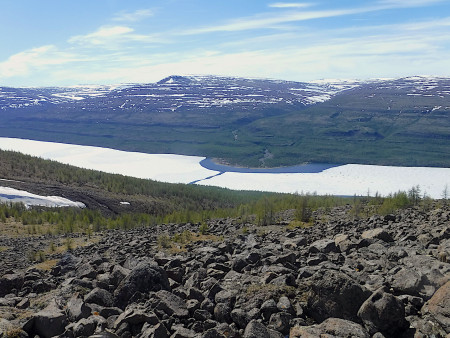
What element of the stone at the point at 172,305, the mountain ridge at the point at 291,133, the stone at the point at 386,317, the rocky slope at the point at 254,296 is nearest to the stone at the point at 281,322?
the rocky slope at the point at 254,296

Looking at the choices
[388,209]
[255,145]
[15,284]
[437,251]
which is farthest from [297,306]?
[255,145]

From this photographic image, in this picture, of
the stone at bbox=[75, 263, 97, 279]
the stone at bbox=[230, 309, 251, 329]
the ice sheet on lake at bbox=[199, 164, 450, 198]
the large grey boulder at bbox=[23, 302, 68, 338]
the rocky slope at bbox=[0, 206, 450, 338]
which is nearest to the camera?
the rocky slope at bbox=[0, 206, 450, 338]

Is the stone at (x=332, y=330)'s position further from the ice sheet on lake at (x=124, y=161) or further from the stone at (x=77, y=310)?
the ice sheet on lake at (x=124, y=161)

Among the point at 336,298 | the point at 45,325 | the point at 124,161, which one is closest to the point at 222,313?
the point at 336,298

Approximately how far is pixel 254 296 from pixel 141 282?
231 centimetres

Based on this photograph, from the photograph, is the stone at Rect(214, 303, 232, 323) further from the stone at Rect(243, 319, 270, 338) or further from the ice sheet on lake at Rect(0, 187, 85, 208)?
the ice sheet on lake at Rect(0, 187, 85, 208)

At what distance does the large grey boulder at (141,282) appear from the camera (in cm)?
846

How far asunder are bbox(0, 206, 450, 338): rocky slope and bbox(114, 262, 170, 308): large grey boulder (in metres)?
0.02

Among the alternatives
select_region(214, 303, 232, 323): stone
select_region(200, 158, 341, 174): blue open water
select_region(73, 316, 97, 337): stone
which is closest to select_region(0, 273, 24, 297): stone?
select_region(73, 316, 97, 337): stone

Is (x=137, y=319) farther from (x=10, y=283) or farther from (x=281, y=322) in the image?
(x=10, y=283)

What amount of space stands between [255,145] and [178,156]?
25997 mm

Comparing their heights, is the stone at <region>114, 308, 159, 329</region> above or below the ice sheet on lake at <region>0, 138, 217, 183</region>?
above

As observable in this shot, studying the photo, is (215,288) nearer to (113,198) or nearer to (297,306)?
(297,306)

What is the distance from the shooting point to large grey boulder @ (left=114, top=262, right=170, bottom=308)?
8461 millimetres
